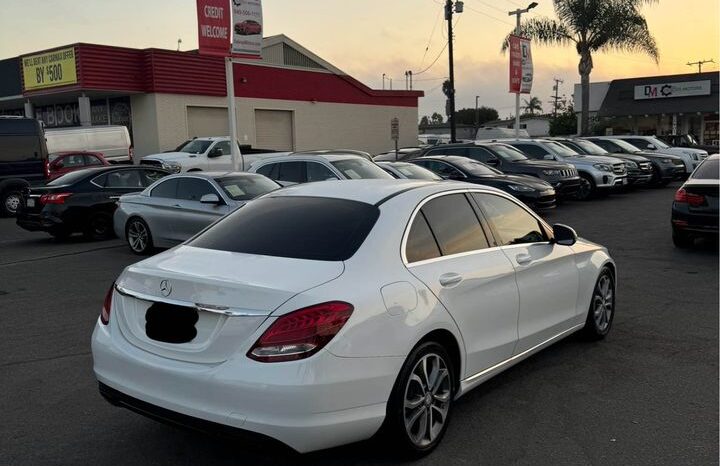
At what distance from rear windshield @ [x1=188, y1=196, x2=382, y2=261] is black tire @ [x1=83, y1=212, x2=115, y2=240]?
9.71 metres

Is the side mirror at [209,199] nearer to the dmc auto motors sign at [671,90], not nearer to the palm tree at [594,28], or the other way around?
the palm tree at [594,28]

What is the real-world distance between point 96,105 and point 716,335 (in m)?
29.8

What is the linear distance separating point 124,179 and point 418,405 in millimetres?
11283

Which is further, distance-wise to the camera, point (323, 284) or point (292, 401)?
point (323, 284)

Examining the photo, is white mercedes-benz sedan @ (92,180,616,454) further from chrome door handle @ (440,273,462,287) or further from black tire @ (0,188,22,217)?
black tire @ (0,188,22,217)

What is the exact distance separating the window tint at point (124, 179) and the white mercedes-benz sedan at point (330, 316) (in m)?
9.74

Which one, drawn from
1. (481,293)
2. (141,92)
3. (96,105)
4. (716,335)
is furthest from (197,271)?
(96,105)

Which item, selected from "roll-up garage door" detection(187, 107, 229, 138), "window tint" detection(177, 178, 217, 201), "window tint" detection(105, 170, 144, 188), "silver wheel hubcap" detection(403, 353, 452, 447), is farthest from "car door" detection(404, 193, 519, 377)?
"roll-up garage door" detection(187, 107, 229, 138)

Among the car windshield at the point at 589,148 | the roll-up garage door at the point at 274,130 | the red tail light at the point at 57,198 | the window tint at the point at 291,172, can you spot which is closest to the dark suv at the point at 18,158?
the red tail light at the point at 57,198

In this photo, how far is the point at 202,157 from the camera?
881 inches

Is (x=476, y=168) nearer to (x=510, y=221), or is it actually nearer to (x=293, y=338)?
(x=510, y=221)

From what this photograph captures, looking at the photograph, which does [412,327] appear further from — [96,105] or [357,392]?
[96,105]

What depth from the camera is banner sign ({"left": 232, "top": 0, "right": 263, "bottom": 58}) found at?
16.2 metres

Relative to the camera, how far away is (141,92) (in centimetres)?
2844
